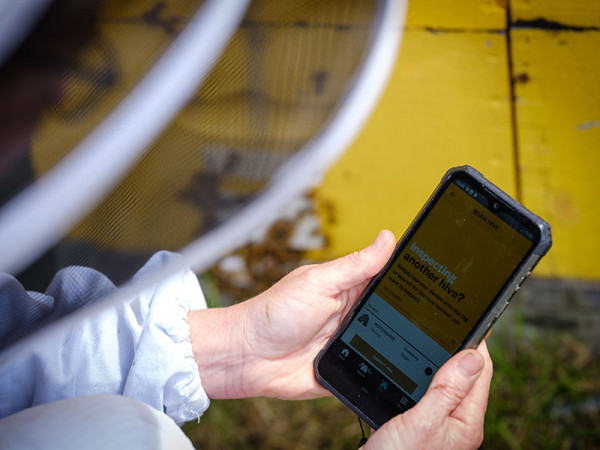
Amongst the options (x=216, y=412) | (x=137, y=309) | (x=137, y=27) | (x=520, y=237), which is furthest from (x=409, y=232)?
(x=216, y=412)

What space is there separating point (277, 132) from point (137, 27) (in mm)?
118

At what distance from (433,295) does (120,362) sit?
0.51 m

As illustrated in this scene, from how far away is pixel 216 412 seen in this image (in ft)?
4.16

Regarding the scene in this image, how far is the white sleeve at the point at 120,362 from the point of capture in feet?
Answer: 2.68

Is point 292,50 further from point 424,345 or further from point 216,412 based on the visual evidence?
point 216,412

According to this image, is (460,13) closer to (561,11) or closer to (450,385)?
(561,11)

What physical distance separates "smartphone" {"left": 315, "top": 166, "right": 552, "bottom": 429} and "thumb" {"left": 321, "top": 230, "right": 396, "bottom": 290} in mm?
15

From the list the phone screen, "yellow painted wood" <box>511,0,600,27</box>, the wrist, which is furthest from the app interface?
"yellow painted wood" <box>511,0,600,27</box>

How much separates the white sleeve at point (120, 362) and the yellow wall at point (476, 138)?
0.57 meters

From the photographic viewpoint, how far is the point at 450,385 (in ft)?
2.53

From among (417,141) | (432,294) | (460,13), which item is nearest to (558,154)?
(417,141)

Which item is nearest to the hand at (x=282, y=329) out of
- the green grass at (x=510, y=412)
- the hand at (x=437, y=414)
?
the hand at (x=437, y=414)

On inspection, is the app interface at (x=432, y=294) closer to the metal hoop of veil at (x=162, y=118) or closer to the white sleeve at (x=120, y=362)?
the white sleeve at (x=120, y=362)

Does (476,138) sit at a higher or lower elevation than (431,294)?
higher
